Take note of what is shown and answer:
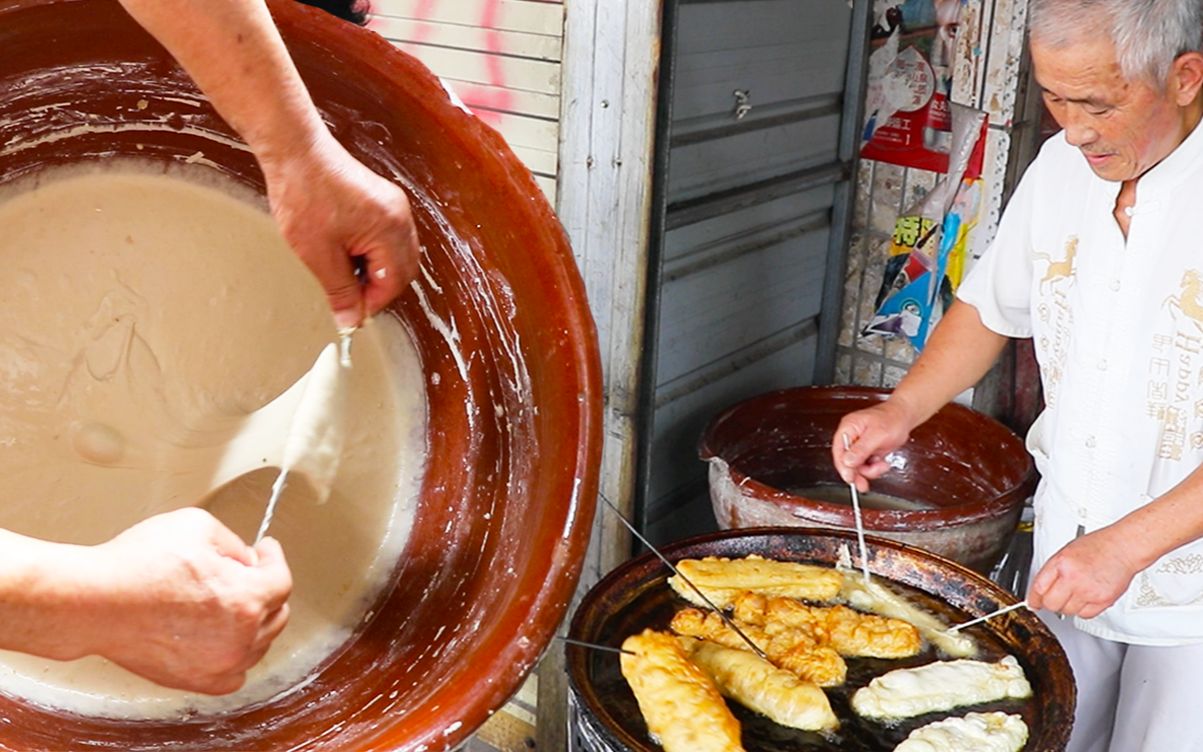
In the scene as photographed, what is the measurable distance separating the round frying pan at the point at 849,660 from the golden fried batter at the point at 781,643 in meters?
0.04

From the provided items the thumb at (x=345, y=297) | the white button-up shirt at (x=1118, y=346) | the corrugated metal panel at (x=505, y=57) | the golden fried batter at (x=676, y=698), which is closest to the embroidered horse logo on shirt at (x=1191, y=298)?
the white button-up shirt at (x=1118, y=346)

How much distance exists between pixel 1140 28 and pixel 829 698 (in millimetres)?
1200

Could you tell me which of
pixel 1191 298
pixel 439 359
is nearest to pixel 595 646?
pixel 439 359

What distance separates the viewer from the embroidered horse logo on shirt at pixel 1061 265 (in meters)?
2.23

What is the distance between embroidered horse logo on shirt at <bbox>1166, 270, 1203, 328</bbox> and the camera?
6.63ft

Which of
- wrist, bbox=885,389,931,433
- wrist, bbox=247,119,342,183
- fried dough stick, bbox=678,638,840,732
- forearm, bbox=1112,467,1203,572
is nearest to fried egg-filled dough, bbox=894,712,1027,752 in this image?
fried dough stick, bbox=678,638,840,732

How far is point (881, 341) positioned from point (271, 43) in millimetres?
2514

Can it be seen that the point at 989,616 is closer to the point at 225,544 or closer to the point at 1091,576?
the point at 1091,576

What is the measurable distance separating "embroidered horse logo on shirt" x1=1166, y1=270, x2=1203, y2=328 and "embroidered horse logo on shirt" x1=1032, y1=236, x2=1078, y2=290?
227 millimetres

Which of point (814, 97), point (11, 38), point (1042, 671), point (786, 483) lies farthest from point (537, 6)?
point (1042, 671)

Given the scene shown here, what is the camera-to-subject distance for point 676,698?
5.95 feet

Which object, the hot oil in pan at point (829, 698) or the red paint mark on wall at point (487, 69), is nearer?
the hot oil in pan at point (829, 698)

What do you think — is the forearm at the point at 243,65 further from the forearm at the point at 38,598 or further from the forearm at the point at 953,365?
the forearm at the point at 953,365

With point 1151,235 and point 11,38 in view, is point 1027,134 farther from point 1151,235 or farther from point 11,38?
point 11,38
